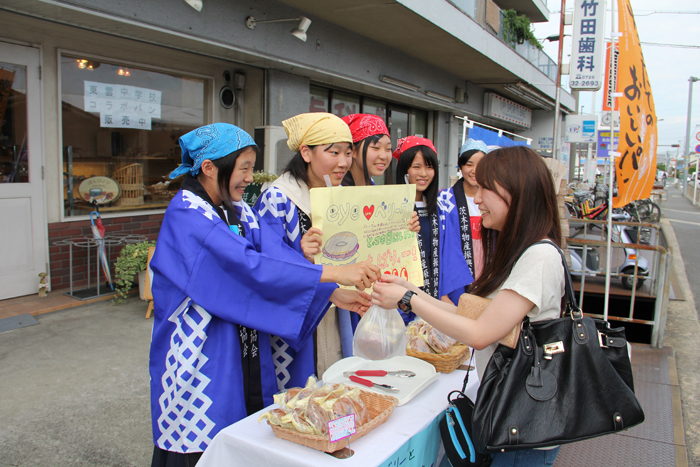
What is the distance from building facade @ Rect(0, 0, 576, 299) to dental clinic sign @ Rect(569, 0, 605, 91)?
9.89 ft

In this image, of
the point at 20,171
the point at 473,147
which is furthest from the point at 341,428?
the point at 20,171

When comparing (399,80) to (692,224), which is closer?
(399,80)

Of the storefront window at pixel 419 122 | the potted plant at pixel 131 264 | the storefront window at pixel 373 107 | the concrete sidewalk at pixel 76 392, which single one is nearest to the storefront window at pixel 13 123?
the potted plant at pixel 131 264

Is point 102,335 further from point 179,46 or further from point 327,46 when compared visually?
point 327,46

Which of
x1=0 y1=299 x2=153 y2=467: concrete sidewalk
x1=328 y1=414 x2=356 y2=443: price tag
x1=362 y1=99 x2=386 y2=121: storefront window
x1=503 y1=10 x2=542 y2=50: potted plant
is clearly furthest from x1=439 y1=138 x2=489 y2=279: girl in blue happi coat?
x1=503 y1=10 x2=542 y2=50: potted plant

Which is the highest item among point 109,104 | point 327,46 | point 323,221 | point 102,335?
point 327,46

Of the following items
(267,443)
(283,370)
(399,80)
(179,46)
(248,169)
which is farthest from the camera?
(399,80)

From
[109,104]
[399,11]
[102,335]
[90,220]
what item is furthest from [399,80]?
[102,335]

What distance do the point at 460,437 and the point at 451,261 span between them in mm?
1597

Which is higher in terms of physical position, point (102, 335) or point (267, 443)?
point (267, 443)

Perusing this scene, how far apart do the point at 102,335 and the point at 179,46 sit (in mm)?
3557

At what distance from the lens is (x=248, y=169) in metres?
2.02

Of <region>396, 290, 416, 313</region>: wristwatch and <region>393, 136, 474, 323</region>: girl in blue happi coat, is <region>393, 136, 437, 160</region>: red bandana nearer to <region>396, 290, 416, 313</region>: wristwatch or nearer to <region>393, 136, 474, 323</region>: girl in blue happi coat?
<region>393, 136, 474, 323</region>: girl in blue happi coat

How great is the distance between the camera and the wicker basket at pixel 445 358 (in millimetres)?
2131
